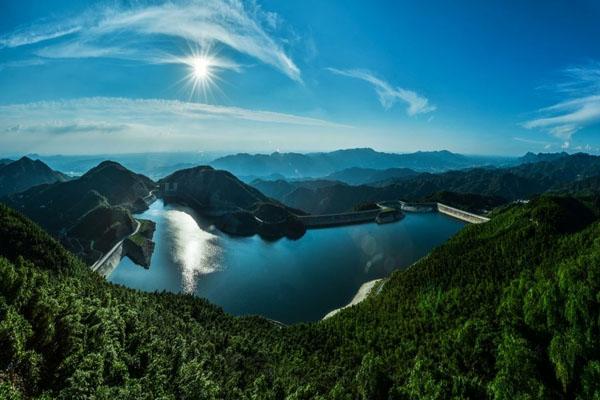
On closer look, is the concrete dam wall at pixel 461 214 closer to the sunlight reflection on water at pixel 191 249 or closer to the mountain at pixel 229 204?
the mountain at pixel 229 204

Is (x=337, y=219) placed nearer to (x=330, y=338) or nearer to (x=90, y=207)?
(x=90, y=207)

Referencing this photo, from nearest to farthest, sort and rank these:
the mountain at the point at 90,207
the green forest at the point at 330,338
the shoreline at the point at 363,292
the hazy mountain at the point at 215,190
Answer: the green forest at the point at 330,338
the shoreline at the point at 363,292
the mountain at the point at 90,207
the hazy mountain at the point at 215,190

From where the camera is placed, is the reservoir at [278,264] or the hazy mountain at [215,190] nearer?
the reservoir at [278,264]

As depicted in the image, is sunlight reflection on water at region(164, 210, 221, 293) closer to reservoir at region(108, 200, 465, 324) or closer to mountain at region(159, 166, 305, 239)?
reservoir at region(108, 200, 465, 324)

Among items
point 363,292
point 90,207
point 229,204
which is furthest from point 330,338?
point 229,204

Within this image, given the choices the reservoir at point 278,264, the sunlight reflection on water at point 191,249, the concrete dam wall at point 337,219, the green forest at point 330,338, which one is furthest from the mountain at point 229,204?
the green forest at point 330,338

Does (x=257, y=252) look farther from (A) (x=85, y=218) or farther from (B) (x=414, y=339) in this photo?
(B) (x=414, y=339)
